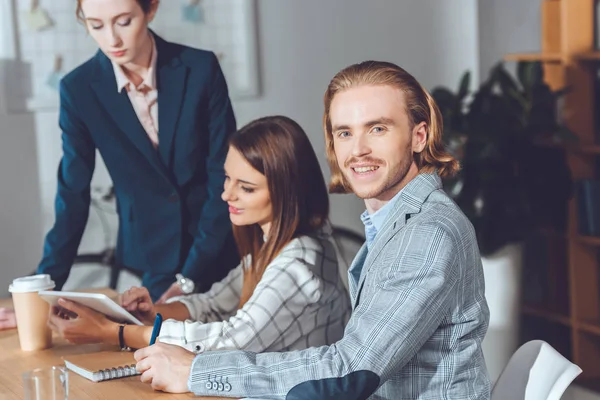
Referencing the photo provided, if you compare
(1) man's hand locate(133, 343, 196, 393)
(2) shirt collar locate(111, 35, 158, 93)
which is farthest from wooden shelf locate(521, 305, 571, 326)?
(1) man's hand locate(133, 343, 196, 393)

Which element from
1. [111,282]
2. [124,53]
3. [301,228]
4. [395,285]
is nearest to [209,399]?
[395,285]

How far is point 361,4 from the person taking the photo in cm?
349

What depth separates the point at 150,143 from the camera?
264cm

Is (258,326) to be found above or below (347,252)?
above

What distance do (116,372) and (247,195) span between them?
0.62 meters

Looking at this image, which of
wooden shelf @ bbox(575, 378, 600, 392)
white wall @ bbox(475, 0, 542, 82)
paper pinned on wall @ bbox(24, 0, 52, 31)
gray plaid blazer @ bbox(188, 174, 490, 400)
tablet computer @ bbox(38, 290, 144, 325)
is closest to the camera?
gray plaid blazer @ bbox(188, 174, 490, 400)

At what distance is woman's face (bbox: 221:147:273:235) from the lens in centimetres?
221

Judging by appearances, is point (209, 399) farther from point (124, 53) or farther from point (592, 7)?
point (592, 7)

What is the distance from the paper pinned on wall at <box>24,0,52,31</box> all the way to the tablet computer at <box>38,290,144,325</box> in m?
1.47

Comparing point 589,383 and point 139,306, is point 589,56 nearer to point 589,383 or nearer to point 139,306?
point 589,383

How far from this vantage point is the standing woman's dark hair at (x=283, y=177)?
7.20 feet

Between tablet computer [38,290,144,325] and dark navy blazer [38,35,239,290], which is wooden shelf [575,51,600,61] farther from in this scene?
tablet computer [38,290,144,325]

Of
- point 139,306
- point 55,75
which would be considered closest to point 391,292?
point 139,306

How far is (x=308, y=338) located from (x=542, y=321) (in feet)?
6.88
